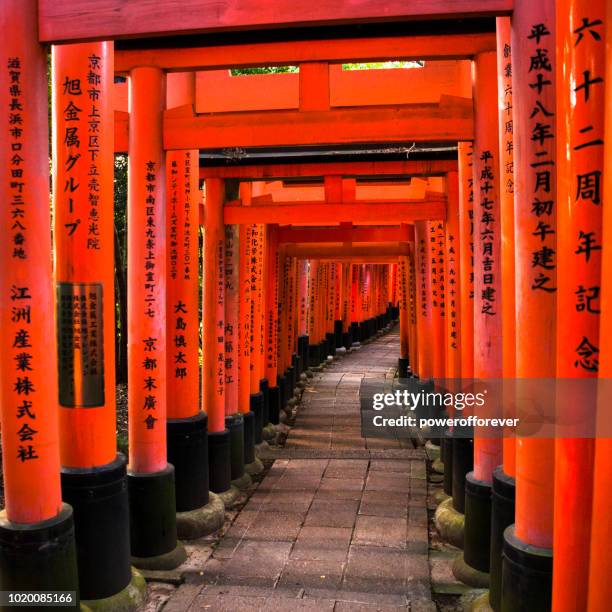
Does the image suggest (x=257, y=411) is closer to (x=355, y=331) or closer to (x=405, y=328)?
(x=405, y=328)

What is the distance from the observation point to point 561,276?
9.06 feet

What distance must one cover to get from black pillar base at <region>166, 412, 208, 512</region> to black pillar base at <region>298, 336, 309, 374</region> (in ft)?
39.1

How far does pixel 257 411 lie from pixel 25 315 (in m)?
6.51

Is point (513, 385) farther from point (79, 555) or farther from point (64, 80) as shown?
point (64, 80)

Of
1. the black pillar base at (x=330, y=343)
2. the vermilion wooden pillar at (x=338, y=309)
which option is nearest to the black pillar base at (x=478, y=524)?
the black pillar base at (x=330, y=343)

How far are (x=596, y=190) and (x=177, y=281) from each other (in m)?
4.23

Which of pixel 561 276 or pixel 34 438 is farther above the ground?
pixel 561 276

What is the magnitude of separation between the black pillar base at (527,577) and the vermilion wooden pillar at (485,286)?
160 cm

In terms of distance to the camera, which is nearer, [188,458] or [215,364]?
[188,458]

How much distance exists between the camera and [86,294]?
430 centimetres

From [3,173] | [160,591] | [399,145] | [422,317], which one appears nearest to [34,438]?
[3,173]

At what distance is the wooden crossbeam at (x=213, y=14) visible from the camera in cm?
334

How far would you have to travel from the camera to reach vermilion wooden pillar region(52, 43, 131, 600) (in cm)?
427

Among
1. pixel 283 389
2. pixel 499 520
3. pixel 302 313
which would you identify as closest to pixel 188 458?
pixel 499 520
